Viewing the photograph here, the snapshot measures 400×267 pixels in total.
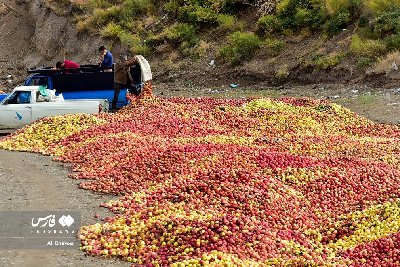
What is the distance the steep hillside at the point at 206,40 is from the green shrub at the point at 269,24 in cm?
6

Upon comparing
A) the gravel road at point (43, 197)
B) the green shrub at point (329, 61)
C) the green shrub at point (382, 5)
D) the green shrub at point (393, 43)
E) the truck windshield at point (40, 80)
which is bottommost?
the gravel road at point (43, 197)

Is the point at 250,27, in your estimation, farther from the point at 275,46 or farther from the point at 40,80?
the point at 40,80

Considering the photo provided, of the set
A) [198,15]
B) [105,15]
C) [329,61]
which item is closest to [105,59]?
[329,61]

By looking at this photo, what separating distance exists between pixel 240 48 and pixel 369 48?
25.4 feet

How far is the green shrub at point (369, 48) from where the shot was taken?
1146 inches

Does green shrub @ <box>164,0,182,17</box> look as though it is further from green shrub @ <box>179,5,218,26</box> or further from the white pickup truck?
the white pickup truck

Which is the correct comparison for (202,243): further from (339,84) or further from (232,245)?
(339,84)

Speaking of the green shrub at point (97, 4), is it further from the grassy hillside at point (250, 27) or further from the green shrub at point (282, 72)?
the green shrub at point (282, 72)

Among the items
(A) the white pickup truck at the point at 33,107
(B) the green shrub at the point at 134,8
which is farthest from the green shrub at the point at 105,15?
(A) the white pickup truck at the point at 33,107

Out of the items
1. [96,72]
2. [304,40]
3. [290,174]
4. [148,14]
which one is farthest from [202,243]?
[148,14]

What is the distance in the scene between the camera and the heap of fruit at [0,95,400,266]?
27.7ft

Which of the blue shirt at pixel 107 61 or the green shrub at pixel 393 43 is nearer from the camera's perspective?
the blue shirt at pixel 107 61

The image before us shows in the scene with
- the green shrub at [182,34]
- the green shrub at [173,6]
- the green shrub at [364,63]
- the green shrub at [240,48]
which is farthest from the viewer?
the green shrub at [173,6]

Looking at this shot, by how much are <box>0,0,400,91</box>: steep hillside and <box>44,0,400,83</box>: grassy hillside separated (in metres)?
0.06
